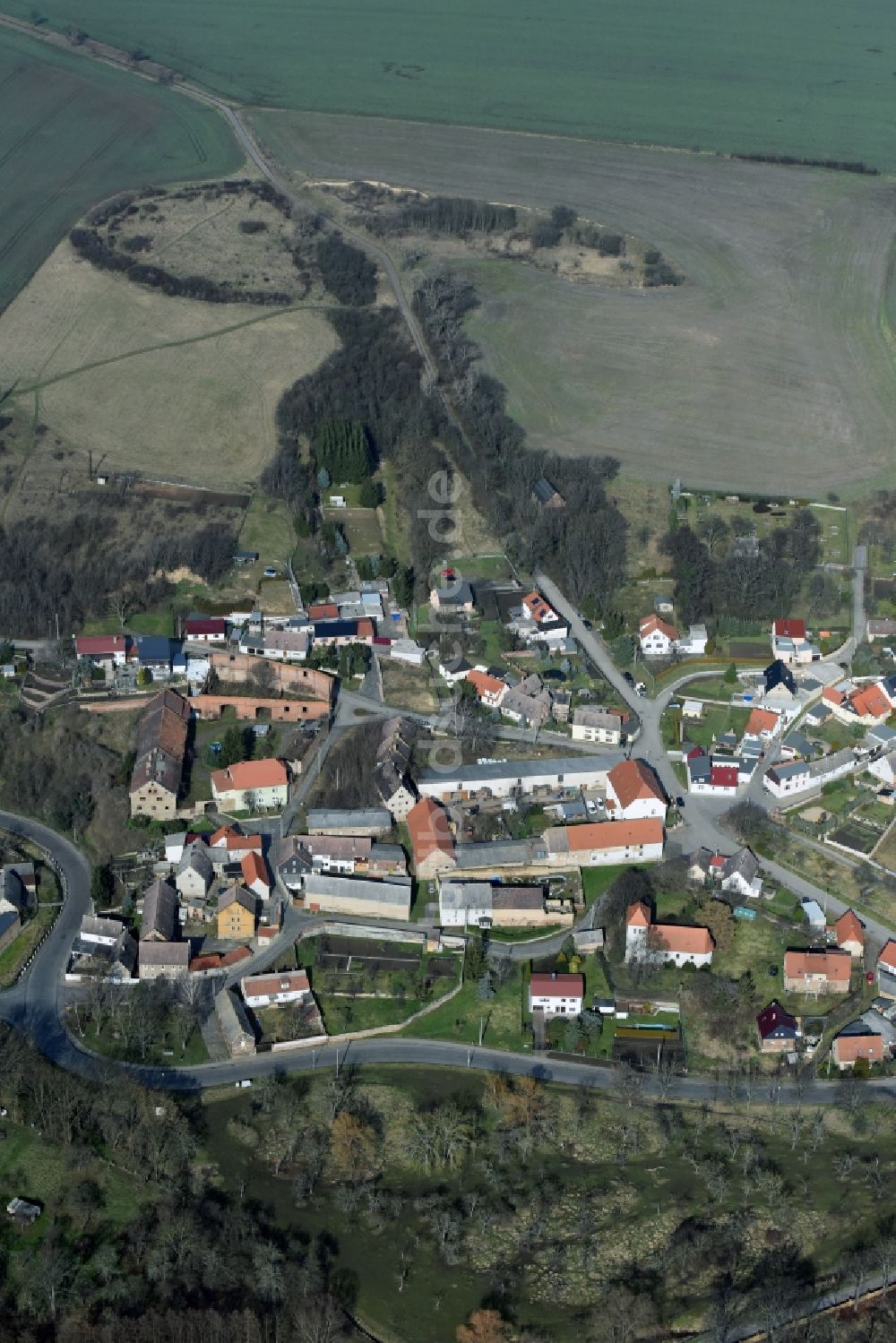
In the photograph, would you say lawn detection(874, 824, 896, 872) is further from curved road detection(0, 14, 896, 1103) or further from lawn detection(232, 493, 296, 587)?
lawn detection(232, 493, 296, 587)

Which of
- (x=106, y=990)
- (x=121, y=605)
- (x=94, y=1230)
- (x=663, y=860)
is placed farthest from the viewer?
(x=121, y=605)

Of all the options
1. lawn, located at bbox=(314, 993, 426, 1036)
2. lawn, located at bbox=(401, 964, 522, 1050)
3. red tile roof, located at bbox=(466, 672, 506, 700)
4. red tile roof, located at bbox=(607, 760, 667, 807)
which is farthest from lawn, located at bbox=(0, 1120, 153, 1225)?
red tile roof, located at bbox=(466, 672, 506, 700)

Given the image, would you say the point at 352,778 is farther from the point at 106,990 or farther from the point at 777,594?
the point at 777,594

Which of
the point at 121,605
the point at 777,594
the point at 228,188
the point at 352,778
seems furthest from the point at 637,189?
the point at 352,778

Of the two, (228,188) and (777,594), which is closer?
(777,594)

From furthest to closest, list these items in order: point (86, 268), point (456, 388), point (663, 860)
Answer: point (86, 268) → point (456, 388) → point (663, 860)

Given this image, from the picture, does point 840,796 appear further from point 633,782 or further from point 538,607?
point 538,607
